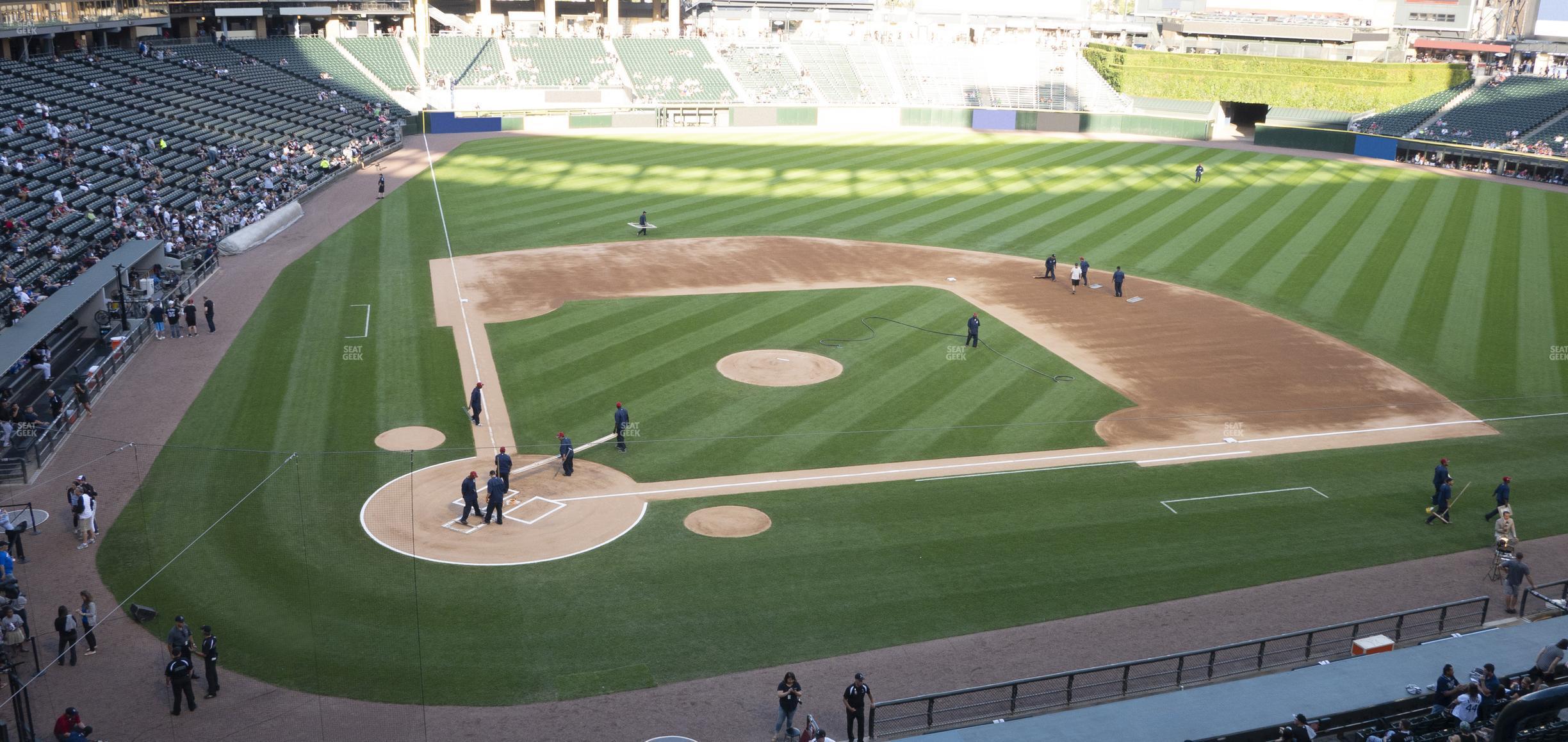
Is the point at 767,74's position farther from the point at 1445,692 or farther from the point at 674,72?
the point at 1445,692

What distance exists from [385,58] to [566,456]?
209 feet

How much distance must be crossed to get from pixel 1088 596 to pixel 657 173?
1755 inches

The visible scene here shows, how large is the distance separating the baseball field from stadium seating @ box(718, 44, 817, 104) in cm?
3502

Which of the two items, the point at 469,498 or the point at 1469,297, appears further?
the point at 1469,297

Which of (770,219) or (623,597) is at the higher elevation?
(770,219)

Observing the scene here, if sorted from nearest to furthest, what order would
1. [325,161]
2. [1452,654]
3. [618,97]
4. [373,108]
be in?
1. [1452,654]
2. [325,161]
3. [373,108]
4. [618,97]

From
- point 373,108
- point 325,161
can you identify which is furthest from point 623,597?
point 373,108

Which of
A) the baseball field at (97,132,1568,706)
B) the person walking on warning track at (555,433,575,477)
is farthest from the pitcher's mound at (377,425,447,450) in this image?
the person walking on warning track at (555,433,575,477)

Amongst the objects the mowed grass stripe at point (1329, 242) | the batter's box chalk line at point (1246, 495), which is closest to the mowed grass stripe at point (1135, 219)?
the mowed grass stripe at point (1329, 242)

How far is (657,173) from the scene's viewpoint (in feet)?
197

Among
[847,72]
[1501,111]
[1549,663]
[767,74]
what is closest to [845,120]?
[847,72]

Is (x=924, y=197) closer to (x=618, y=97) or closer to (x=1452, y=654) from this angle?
(x=618, y=97)

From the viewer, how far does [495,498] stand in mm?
21328

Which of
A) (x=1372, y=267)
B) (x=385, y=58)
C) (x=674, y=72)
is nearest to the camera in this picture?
(x=1372, y=267)
